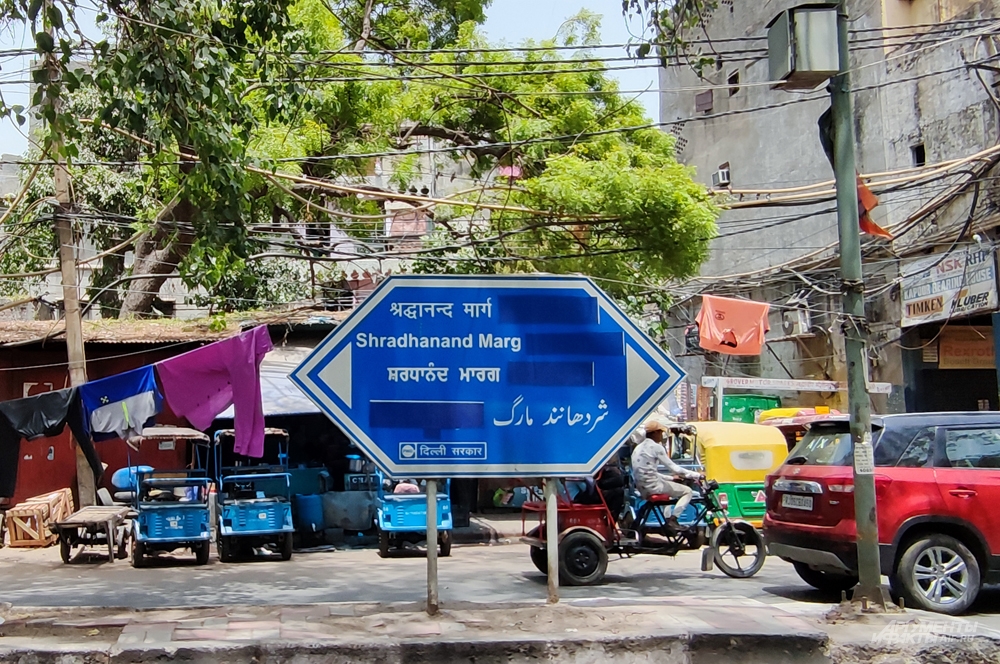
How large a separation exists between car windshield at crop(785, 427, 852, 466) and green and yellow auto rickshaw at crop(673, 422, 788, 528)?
16.3 ft

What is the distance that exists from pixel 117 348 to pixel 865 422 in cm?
1307

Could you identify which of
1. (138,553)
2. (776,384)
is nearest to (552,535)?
(138,553)

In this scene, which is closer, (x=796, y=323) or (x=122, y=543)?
(x=122, y=543)

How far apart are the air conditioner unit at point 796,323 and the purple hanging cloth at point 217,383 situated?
43.8 feet

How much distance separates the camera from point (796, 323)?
22.6 metres

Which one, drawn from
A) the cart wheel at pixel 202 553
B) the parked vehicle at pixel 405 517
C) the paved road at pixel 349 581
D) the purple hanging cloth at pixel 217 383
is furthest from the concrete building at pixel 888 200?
the cart wheel at pixel 202 553

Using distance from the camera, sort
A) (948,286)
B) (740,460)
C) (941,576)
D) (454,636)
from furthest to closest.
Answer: (948,286)
(740,460)
(941,576)
(454,636)

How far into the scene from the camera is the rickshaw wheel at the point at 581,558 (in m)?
9.95

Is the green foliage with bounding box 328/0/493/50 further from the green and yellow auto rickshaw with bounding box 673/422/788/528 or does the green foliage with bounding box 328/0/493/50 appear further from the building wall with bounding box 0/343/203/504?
the green and yellow auto rickshaw with bounding box 673/422/788/528

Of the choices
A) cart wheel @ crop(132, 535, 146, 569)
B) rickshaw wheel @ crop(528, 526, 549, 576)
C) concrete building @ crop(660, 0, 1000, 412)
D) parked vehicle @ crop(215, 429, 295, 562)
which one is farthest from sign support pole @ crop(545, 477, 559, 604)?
cart wheel @ crop(132, 535, 146, 569)

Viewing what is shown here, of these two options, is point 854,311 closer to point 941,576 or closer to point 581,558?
point 941,576

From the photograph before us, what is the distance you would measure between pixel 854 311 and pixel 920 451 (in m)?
2.01

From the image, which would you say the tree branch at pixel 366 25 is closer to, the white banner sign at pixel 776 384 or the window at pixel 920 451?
the white banner sign at pixel 776 384

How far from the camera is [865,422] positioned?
709 centimetres
